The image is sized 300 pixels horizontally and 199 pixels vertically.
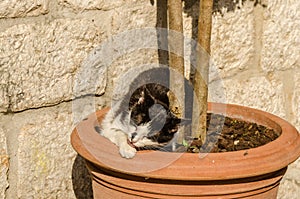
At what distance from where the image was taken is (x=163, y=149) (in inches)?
64.7

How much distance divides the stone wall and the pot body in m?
0.36

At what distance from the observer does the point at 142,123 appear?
1.55 m

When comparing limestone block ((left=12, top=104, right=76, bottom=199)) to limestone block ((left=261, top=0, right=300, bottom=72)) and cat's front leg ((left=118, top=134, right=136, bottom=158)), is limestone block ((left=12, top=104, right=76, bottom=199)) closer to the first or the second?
cat's front leg ((left=118, top=134, right=136, bottom=158))

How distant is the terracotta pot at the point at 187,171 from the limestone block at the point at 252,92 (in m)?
0.62

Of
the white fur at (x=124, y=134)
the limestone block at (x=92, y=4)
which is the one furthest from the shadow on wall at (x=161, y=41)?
the white fur at (x=124, y=134)

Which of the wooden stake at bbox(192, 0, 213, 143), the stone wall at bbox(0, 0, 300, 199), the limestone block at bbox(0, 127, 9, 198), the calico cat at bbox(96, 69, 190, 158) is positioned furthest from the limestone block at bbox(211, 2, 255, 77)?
the limestone block at bbox(0, 127, 9, 198)

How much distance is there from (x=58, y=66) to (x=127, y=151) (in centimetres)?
50

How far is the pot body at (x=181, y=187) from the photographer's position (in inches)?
59.6

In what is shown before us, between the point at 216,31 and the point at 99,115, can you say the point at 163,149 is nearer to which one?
the point at 99,115

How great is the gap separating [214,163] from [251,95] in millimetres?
862

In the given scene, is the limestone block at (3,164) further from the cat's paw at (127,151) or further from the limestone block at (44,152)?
the cat's paw at (127,151)

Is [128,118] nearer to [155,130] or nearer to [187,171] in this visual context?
[155,130]

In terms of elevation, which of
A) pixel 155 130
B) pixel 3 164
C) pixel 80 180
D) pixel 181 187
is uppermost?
pixel 155 130

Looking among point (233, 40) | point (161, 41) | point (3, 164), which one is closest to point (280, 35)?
point (233, 40)
